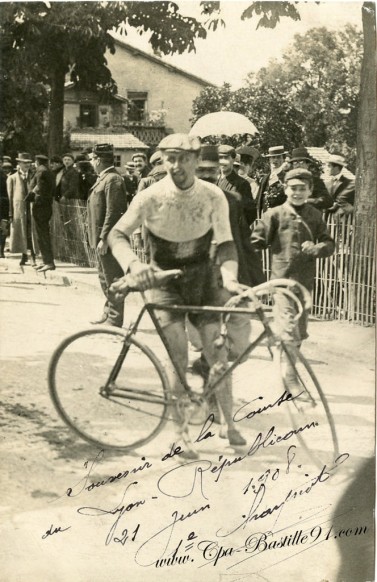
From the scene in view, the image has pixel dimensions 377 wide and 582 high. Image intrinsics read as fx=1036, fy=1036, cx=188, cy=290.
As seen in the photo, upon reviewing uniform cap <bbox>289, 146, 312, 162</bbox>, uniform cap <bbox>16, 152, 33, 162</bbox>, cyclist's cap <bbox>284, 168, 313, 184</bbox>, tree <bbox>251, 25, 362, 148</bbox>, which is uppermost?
tree <bbox>251, 25, 362, 148</bbox>

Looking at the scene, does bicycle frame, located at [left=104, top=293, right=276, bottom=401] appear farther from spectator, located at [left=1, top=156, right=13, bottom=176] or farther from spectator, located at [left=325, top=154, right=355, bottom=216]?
spectator, located at [left=1, top=156, right=13, bottom=176]

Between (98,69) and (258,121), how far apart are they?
2.49 feet

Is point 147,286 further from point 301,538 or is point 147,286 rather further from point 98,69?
point 301,538

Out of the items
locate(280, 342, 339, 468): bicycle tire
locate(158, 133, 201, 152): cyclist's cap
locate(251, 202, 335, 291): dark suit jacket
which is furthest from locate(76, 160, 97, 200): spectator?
locate(280, 342, 339, 468): bicycle tire

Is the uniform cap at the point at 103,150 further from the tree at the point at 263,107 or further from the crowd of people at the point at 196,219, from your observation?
the tree at the point at 263,107

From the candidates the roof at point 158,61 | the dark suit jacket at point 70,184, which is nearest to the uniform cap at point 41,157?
the dark suit jacket at point 70,184

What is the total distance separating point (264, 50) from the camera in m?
4.65

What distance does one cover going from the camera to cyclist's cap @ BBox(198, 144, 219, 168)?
4.47 meters

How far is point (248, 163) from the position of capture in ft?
16.1

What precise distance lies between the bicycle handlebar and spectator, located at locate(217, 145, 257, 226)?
449mm

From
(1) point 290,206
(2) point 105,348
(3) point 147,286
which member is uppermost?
(1) point 290,206

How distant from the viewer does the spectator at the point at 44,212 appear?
4863mm

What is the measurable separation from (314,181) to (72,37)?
4.30 feet

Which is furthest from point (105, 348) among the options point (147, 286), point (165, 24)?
point (165, 24)
